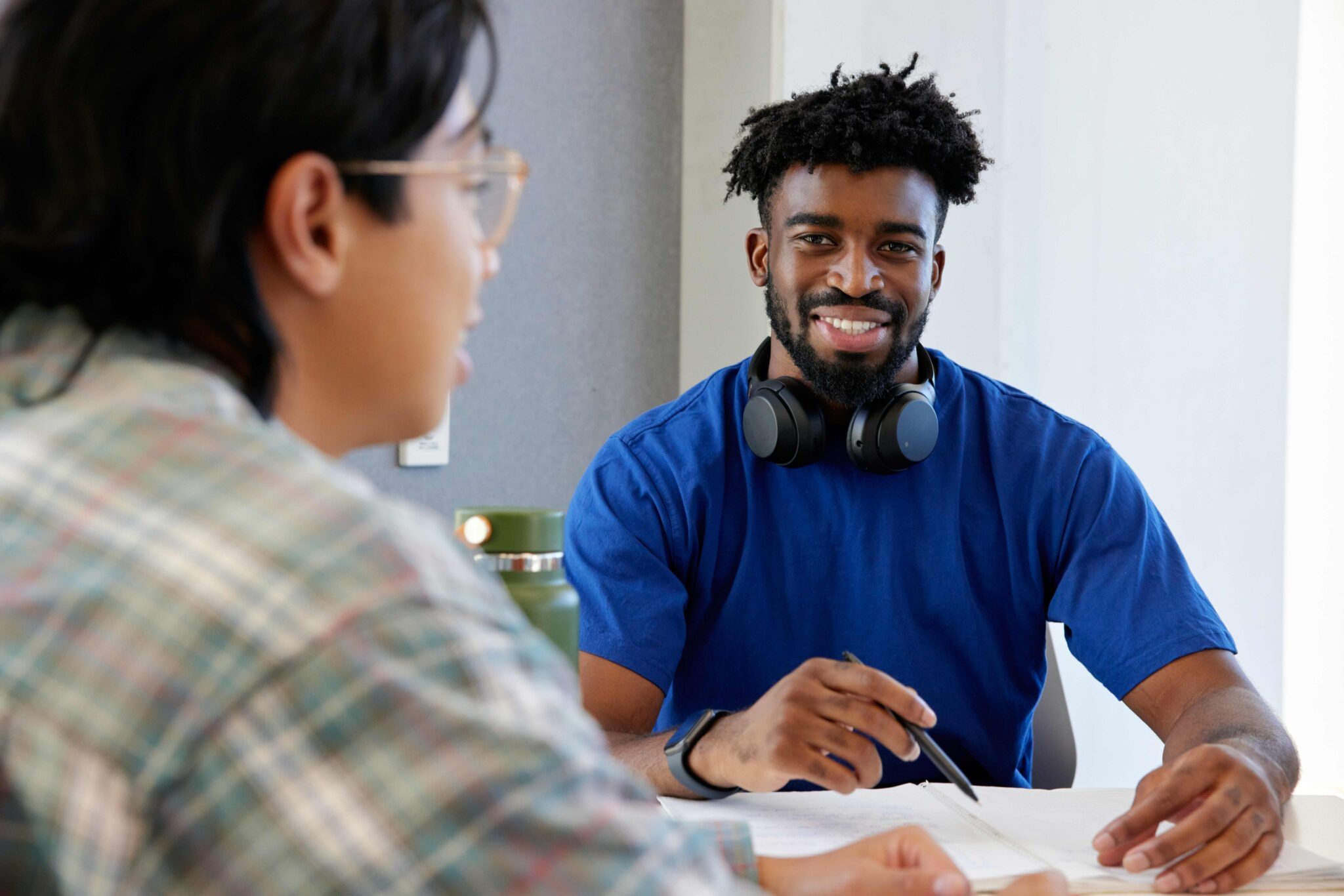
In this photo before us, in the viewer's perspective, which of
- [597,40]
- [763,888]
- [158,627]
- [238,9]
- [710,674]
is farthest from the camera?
[597,40]

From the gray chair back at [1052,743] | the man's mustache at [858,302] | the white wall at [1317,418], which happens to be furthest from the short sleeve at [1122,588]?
the white wall at [1317,418]

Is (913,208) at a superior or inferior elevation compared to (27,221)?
superior

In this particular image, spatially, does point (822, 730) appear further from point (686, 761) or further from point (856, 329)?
point (856, 329)

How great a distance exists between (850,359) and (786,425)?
160 millimetres

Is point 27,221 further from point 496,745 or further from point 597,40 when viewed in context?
point 597,40

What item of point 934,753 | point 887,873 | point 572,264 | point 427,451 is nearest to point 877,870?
point 887,873

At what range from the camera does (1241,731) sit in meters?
1.28

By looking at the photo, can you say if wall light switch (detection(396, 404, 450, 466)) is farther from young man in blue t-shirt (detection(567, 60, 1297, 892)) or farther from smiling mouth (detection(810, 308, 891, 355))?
smiling mouth (detection(810, 308, 891, 355))

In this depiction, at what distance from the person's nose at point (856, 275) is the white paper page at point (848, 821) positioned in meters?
0.66

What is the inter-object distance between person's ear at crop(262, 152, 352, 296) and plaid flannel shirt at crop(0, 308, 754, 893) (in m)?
0.15

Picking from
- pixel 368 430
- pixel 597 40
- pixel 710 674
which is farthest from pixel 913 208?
pixel 368 430

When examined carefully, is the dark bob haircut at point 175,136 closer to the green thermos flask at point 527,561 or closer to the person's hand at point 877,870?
the green thermos flask at point 527,561

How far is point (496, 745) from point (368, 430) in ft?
0.95

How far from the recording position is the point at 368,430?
70 cm
